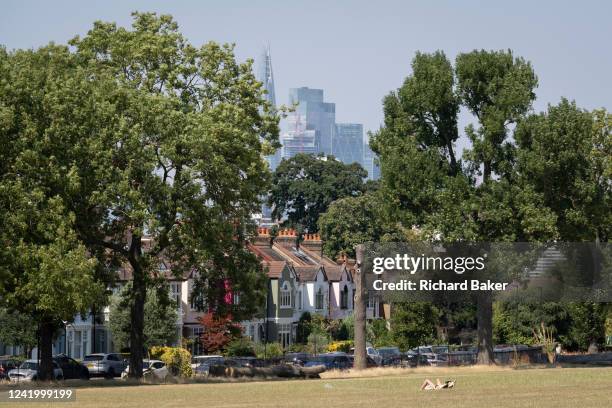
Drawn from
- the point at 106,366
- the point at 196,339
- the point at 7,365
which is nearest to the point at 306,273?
the point at 196,339

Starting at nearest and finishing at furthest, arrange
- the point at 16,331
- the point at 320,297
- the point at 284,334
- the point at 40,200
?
the point at 40,200 < the point at 16,331 < the point at 284,334 < the point at 320,297

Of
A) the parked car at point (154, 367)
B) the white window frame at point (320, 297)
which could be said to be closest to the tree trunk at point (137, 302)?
the parked car at point (154, 367)

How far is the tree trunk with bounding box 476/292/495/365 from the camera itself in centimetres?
7231

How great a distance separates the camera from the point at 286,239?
13038cm

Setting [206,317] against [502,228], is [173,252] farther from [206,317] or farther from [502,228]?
[206,317]

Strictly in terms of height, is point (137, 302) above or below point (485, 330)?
above

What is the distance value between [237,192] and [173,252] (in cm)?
422

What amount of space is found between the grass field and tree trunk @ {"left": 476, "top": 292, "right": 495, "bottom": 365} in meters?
13.9

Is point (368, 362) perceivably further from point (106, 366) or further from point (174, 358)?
point (106, 366)

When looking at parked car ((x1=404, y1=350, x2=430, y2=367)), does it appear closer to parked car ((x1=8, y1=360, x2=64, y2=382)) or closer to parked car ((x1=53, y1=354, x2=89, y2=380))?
parked car ((x1=53, y1=354, x2=89, y2=380))

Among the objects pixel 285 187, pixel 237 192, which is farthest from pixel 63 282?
pixel 285 187

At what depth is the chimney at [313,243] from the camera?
13500 cm

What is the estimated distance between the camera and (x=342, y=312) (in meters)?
128

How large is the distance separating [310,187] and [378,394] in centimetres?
12271
